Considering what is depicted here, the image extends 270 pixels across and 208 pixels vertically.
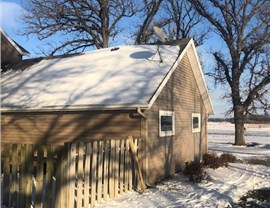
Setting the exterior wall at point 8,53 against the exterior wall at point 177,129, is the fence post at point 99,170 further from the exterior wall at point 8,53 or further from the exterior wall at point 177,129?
the exterior wall at point 8,53

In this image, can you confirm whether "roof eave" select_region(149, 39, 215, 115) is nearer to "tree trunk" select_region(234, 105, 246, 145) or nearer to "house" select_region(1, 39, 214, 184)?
"house" select_region(1, 39, 214, 184)

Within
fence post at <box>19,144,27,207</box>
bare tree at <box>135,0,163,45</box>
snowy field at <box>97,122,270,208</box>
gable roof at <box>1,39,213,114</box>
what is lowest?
snowy field at <box>97,122,270,208</box>

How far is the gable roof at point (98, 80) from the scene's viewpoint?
11.7 metres

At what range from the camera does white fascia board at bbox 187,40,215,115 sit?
15.9m

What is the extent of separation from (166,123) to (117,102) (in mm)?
2715

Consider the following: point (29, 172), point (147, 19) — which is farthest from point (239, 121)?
point (29, 172)

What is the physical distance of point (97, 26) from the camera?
3694 cm

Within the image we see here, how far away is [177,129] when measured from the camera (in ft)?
46.9

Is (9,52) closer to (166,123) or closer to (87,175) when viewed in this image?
(166,123)

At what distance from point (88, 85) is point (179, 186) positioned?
5.04 meters

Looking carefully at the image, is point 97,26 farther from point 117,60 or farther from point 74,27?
point 117,60

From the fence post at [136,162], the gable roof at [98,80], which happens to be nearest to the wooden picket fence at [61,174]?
the fence post at [136,162]

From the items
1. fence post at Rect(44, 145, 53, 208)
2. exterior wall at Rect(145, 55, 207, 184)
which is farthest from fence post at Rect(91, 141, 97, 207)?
exterior wall at Rect(145, 55, 207, 184)

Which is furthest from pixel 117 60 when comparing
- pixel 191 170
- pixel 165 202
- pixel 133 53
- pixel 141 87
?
pixel 165 202
